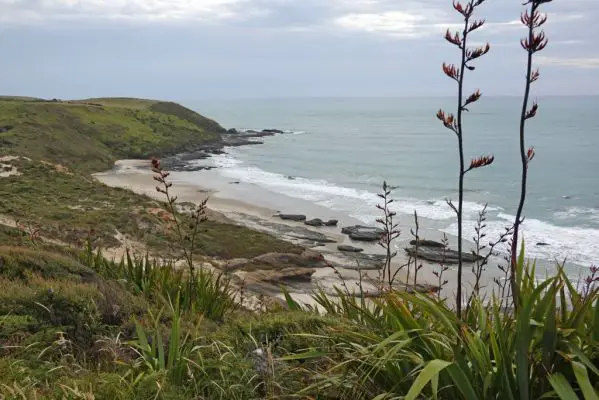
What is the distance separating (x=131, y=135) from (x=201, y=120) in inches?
882

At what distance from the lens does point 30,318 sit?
414 cm

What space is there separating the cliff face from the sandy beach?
11.5ft

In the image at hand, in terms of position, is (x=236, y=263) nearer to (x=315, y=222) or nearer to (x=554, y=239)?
(x=315, y=222)

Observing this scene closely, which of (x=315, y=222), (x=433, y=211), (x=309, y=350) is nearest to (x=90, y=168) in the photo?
(x=315, y=222)

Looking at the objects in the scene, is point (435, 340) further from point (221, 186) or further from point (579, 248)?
point (221, 186)

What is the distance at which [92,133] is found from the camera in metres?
53.3

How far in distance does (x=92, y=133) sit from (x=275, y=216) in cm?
3151

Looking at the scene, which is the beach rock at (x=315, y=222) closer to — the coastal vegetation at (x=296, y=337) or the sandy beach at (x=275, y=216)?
the sandy beach at (x=275, y=216)

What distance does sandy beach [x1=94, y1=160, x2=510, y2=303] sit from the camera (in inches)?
702

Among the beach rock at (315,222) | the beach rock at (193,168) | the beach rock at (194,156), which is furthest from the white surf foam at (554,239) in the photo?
the beach rock at (194,156)

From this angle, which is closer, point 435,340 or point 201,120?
point 435,340

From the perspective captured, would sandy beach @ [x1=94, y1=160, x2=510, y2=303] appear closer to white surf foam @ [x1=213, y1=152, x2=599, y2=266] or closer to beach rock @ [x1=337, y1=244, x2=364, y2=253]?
beach rock @ [x1=337, y1=244, x2=364, y2=253]

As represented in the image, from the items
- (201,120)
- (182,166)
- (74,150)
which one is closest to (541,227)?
(182,166)

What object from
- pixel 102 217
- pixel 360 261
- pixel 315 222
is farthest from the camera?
pixel 315 222
